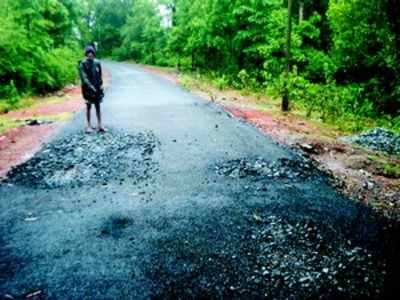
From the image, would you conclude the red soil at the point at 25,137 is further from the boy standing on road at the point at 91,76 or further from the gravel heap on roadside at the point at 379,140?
the gravel heap on roadside at the point at 379,140

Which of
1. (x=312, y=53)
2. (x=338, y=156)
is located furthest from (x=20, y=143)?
(x=312, y=53)

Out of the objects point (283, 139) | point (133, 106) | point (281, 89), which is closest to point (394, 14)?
point (283, 139)

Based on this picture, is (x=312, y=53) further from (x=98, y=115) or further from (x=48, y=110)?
(x=98, y=115)

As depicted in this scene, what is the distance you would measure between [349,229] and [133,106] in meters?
12.4

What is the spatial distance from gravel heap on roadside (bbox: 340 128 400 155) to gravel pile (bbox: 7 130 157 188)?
5.63m

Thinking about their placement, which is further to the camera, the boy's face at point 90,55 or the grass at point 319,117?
the grass at point 319,117

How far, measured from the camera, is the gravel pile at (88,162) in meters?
7.51

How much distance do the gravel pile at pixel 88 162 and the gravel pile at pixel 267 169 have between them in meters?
1.61

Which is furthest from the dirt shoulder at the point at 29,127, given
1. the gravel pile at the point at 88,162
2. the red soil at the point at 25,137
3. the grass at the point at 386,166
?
the grass at the point at 386,166

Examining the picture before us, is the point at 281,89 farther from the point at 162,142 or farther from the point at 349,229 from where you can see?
the point at 349,229

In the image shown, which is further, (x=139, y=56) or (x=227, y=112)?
(x=139, y=56)

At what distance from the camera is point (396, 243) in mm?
4984

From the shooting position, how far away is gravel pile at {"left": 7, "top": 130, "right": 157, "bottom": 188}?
7.51 m

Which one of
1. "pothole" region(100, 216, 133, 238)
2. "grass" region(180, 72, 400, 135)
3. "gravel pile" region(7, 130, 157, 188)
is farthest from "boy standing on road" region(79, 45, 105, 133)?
"grass" region(180, 72, 400, 135)
